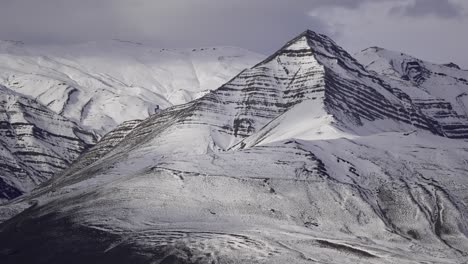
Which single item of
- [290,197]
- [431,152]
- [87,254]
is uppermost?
[431,152]

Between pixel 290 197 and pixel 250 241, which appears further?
pixel 290 197

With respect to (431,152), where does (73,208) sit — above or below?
below

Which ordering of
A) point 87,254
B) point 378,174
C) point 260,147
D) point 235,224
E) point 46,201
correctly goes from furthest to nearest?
point 260,147
point 378,174
point 46,201
point 235,224
point 87,254

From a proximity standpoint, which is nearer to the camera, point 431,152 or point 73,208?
point 73,208

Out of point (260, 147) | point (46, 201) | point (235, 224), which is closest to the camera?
point (235, 224)

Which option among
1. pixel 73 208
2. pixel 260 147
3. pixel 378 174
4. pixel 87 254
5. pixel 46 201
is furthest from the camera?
pixel 260 147

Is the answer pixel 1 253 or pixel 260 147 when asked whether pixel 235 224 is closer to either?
pixel 1 253

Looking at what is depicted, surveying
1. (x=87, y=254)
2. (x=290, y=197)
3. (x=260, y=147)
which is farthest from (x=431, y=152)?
(x=87, y=254)

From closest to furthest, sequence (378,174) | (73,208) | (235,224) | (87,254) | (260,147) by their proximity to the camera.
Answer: (87,254) < (235,224) < (73,208) < (378,174) < (260,147)

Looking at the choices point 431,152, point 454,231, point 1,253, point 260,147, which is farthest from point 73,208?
point 431,152

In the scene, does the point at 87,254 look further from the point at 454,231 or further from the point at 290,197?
the point at 454,231
